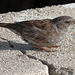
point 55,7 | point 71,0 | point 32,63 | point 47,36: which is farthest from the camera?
point 71,0

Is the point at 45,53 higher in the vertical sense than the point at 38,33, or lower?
lower

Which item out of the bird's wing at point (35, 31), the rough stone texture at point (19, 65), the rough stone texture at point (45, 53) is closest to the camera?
the rough stone texture at point (19, 65)

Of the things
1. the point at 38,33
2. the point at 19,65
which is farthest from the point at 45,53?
the point at 19,65

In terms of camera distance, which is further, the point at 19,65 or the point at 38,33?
the point at 38,33

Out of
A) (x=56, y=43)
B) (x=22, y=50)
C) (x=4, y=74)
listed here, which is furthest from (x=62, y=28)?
(x=4, y=74)

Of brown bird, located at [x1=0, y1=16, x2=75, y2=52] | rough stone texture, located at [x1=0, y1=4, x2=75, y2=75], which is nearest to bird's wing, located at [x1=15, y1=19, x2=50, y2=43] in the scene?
brown bird, located at [x1=0, y1=16, x2=75, y2=52]

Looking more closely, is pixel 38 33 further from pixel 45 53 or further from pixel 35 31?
pixel 45 53

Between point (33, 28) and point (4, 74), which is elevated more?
point (33, 28)

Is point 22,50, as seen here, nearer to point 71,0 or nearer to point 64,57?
point 64,57

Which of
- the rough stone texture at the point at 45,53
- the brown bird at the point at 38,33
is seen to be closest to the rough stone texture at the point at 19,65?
the rough stone texture at the point at 45,53

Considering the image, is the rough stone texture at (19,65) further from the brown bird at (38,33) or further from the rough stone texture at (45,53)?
the brown bird at (38,33)

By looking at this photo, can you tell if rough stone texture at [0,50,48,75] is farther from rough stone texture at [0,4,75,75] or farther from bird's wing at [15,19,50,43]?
bird's wing at [15,19,50,43]
